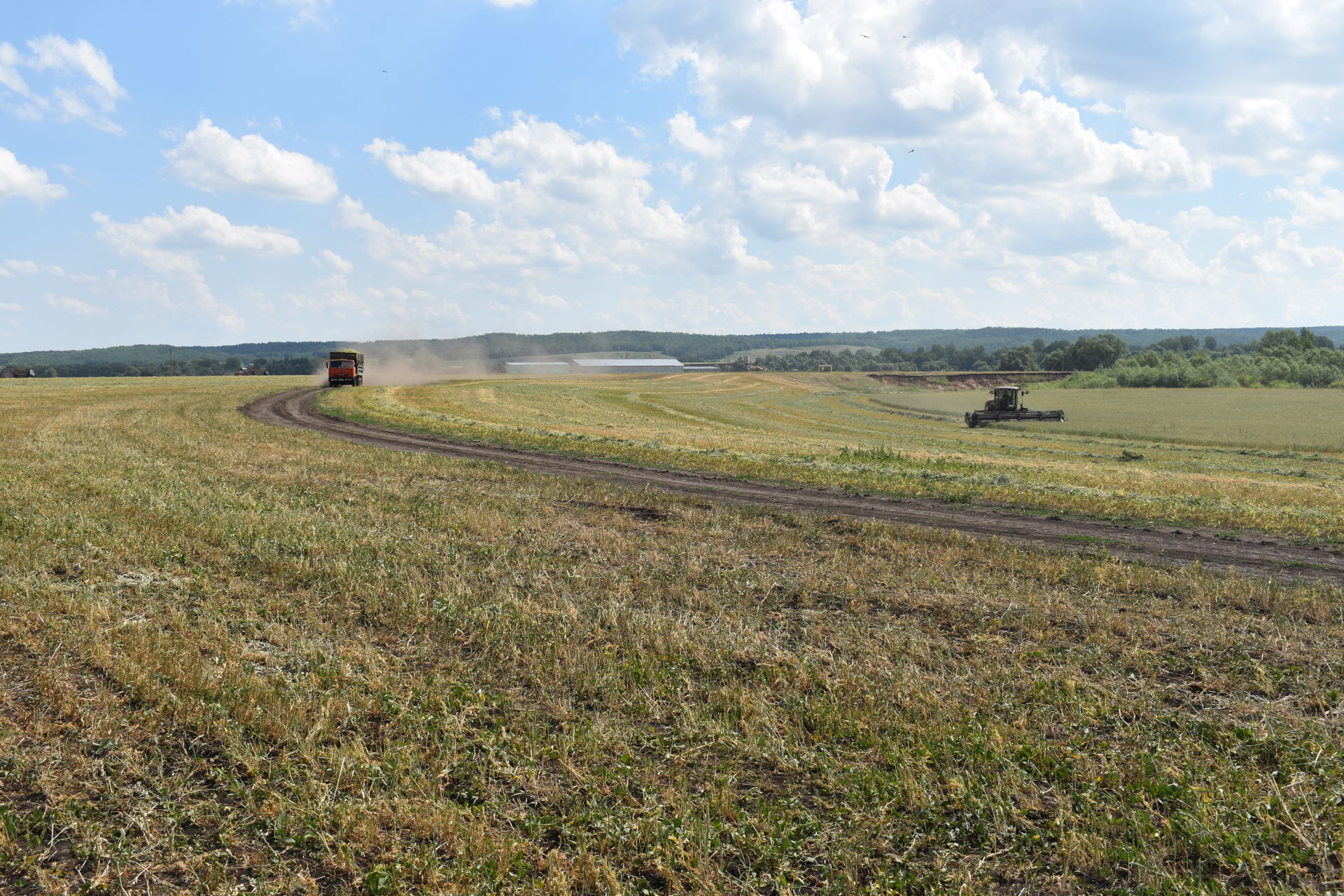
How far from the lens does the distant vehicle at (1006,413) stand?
5759cm

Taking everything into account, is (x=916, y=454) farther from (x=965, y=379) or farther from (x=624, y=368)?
(x=624, y=368)

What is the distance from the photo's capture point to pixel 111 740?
677 cm

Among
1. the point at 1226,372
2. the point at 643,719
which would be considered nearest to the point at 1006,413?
the point at 643,719

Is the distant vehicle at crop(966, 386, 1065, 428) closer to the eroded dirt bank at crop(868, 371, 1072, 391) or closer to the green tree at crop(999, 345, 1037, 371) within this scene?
the eroded dirt bank at crop(868, 371, 1072, 391)

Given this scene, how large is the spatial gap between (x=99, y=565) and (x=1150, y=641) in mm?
14299

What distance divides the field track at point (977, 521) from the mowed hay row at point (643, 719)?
2.08 m

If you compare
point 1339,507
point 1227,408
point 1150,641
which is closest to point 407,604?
point 1150,641

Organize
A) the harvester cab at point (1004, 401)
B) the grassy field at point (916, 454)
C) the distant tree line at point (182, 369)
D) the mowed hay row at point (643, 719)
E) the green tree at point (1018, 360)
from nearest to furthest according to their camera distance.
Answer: the mowed hay row at point (643, 719)
the grassy field at point (916, 454)
the harvester cab at point (1004, 401)
the distant tree line at point (182, 369)
the green tree at point (1018, 360)

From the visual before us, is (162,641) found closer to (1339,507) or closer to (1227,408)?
(1339,507)

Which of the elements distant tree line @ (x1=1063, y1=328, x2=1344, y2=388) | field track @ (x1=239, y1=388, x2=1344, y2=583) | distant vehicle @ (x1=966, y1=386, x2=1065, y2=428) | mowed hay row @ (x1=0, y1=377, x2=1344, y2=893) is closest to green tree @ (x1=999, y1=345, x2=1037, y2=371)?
distant tree line @ (x1=1063, y1=328, x2=1344, y2=388)

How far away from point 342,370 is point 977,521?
69.5 metres

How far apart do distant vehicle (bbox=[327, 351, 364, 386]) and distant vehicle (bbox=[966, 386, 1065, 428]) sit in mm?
54697

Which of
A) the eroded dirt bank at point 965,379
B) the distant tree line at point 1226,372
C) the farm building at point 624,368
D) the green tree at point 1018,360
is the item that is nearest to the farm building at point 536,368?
the farm building at point 624,368

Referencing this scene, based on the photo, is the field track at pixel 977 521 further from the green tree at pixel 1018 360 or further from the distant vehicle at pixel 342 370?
the green tree at pixel 1018 360
